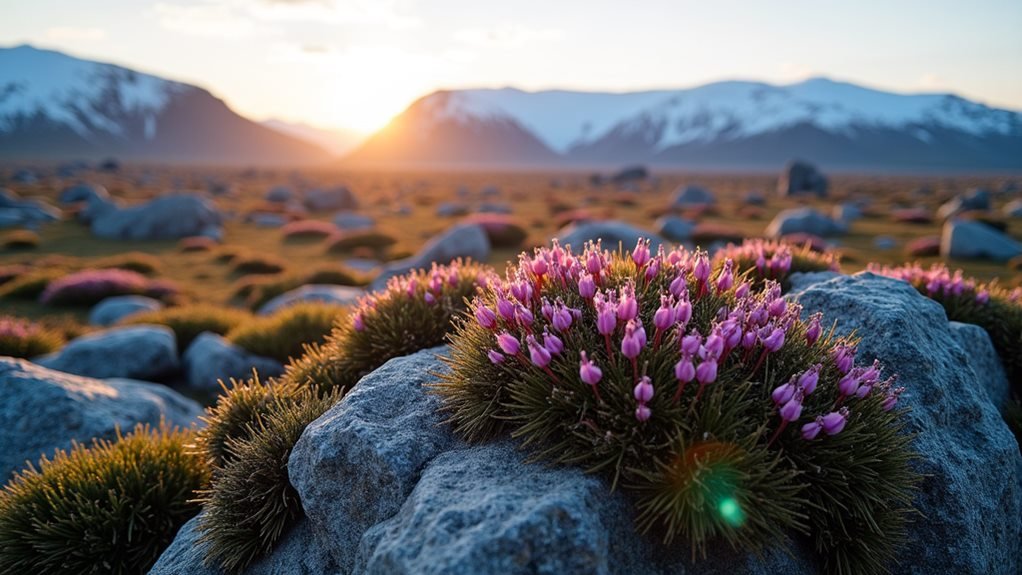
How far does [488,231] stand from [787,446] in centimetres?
2454

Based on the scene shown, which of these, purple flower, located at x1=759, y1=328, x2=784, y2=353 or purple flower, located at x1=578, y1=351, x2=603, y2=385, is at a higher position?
purple flower, located at x1=578, y1=351, x2=603, y2=385

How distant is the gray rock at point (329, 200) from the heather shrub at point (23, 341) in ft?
129

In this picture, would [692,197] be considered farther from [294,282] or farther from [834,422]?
[834,422]

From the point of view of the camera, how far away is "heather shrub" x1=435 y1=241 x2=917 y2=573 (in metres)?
3.40

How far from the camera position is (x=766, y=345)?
12.6 feet

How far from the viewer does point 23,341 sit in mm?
11648

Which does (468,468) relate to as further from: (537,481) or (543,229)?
(543,229)

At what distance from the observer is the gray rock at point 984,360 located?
644 cm

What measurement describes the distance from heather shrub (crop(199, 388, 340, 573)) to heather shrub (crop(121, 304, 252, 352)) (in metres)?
10.2

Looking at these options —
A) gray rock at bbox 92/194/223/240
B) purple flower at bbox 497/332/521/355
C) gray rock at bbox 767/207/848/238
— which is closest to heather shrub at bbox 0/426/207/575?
purple flower at bbox 497/332/521/355

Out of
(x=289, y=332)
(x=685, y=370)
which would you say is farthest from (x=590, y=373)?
(x=289, y=332)

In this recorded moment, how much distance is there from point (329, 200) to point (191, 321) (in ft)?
126

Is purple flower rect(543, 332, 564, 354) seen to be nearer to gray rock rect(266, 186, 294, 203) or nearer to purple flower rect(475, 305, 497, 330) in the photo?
purple flower rect(475, 305, 497, 330)

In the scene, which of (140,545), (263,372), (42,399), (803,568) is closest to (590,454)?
(803,568)
